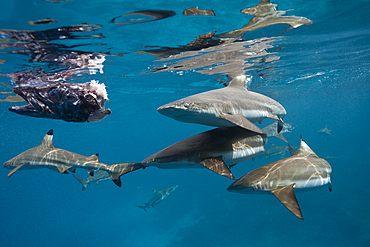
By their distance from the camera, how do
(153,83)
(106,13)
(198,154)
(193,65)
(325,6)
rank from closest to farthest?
(198,154) < (106,13) < (325,6) < (193,65) < (153,83)

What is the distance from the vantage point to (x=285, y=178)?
10.7 feet

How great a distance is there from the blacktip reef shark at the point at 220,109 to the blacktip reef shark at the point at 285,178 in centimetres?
79

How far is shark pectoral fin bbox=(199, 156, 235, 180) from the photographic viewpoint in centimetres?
287

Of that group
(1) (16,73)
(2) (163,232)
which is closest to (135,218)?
(2) (163,232)

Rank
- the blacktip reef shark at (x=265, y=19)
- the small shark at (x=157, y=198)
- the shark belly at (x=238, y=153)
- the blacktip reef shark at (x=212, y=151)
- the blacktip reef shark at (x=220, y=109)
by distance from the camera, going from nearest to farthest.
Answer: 1. the blacktip reef shark at (x=220, y=109)
2. the blacktip reef shark at (x=212, y=151)
3. the shark belly at (x=238, y=153)
4. the blacktip reef shark at (x=265, y=19)
5. the small shark at (x=157, y=198)

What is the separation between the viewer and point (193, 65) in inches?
494

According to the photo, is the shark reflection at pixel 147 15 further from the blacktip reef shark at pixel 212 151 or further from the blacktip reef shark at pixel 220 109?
the blacktip reef shark at pixel 212 151

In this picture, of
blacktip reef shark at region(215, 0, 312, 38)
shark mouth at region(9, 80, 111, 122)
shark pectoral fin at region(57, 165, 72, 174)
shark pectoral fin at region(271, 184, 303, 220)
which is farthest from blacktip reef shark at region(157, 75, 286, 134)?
shark pectoral fin at region(57, 165, 72, 174)

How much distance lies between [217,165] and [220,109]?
3.55ft

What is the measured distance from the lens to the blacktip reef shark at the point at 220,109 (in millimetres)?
3024

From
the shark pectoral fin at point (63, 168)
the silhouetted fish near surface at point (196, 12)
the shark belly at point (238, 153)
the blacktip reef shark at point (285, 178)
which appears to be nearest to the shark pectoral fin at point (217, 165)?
the shark belly at point (238, 153)

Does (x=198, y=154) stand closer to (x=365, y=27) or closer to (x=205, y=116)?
(x=205, y=116)

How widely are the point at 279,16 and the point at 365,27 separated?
6245 mm

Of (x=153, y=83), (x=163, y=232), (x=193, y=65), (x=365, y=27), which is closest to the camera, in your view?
(x=365, y=27)
